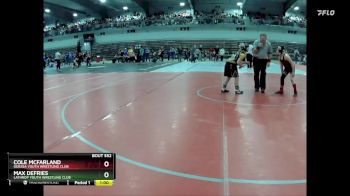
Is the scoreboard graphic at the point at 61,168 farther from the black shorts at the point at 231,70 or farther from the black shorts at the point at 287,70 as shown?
the black shorts at the point at 287,70

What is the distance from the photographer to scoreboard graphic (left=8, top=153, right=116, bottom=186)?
1787 millimetres

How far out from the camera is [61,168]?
5.90 feet

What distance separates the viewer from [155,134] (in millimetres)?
4375

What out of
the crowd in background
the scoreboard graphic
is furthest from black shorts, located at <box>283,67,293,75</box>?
the crowd in background

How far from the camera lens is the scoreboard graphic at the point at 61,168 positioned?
1787mm

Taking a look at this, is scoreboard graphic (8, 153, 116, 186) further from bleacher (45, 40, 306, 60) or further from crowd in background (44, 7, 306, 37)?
crowd in background (44, 7, 306, 37)

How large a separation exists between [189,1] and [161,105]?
3528cm

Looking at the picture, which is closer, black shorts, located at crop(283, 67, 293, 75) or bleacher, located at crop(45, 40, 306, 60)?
black shorts, located at crop(283, 67, 293, 75)

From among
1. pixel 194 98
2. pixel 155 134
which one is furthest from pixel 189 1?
pixel 155 134
